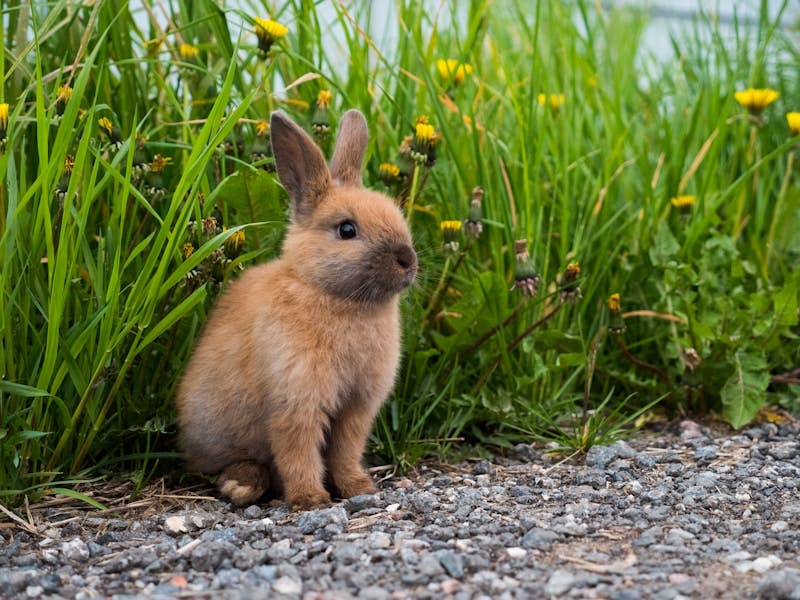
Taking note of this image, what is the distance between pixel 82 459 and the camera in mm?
3088

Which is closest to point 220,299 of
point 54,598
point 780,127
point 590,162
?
point 54,598

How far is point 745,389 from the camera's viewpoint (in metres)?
3.76

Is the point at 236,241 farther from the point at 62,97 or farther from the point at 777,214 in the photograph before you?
the point at 777,214

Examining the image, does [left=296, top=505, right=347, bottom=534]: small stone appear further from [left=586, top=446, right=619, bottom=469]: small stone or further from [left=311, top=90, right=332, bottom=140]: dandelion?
[left=311, top=90, right=332, bottom=140]: dandelion

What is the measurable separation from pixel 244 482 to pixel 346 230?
32.7 inches

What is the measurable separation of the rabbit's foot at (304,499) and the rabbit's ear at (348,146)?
100cm

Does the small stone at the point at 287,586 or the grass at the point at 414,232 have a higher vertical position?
the grass at the point at 414,232

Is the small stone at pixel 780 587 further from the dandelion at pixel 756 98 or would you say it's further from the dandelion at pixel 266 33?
the dandelion at pixel 756 98

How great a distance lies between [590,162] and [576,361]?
1339mm

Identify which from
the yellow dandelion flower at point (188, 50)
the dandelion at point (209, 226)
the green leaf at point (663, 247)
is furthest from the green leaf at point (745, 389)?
the yellow dandelion flower at point (188, 50)

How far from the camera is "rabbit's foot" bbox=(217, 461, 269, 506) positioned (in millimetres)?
3027

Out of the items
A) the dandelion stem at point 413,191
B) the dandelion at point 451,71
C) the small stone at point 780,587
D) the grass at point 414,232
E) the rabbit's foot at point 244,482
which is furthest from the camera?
the dandelion at point 451,71

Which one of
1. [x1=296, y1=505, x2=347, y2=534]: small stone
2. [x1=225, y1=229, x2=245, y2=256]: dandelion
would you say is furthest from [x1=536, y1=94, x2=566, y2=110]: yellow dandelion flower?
[x1=296, y1=505, x2=347, y2=534]: small stone

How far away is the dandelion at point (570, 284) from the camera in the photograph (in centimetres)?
335
